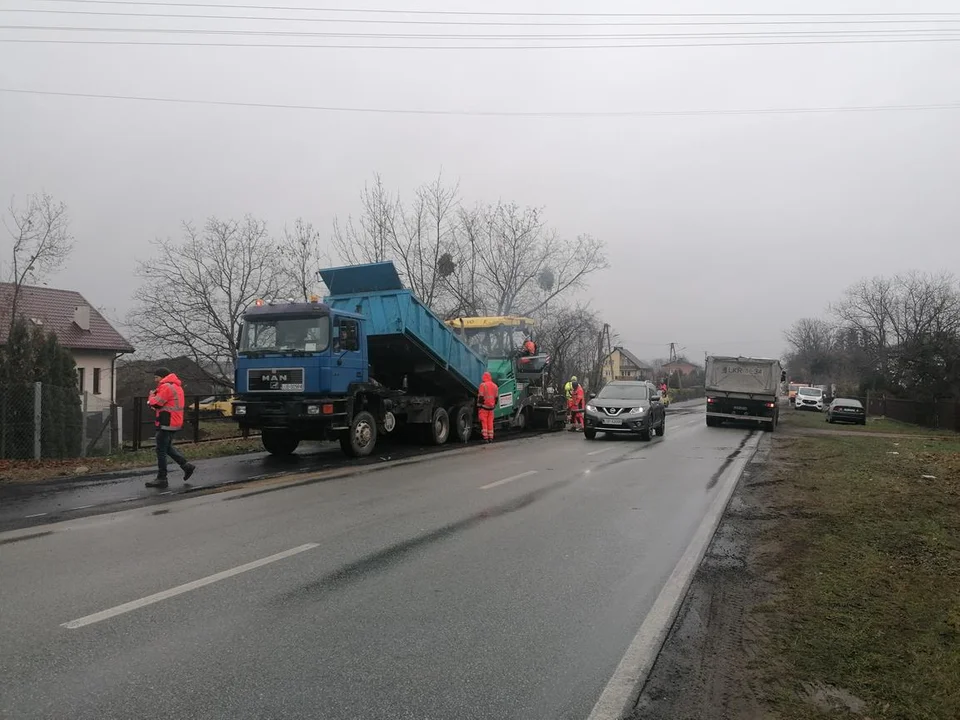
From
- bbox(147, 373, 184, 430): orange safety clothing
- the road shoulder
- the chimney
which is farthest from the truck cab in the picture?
the chimney

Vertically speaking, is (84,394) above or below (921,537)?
above

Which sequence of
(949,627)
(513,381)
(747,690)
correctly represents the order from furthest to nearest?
(513,381)
(949,627)
(747,690)

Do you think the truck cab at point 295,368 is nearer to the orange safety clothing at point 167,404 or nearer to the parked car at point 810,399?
→ the orange safety clothing at point 167,404

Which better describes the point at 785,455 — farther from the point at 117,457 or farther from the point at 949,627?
the point at 117,457

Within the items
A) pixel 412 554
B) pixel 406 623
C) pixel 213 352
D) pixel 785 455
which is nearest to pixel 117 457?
pixel 412 554

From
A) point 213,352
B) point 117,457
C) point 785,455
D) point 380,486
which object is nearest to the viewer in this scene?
point 380,486

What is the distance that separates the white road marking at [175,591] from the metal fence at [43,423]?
8.55 metres

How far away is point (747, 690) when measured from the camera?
362cm

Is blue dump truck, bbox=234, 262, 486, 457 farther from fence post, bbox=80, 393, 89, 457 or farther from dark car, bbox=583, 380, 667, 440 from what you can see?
dark car, bbox=583, 380, 667, 440

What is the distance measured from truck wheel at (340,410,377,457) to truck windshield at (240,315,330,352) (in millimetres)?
1760

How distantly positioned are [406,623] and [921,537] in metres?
5.54

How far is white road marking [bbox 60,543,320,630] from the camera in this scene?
174 inches

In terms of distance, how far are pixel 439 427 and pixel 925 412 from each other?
1128 inches

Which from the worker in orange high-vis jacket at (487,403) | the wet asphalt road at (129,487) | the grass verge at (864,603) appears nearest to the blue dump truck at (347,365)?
the wet asphalt road at (129,487)
